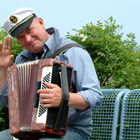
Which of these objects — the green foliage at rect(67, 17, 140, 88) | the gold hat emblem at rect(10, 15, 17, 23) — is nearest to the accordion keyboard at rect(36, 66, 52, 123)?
the gold hat emblem at rect(10, 15, 17, 23)

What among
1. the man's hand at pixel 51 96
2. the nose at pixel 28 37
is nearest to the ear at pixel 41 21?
the nose at pixel 28 37

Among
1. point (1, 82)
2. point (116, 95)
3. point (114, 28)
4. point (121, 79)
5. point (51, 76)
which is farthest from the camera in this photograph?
point (114, 28)

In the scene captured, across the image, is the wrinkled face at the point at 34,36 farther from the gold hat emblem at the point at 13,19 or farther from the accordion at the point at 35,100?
the accordion at the point at 35,100

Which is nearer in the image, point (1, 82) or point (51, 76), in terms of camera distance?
point (51, 76)

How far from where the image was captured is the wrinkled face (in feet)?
16.3

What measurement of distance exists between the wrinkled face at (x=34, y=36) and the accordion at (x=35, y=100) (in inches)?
9.6

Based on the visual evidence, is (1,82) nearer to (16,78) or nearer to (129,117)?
(16,78)

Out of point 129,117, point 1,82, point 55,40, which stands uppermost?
point 55,40

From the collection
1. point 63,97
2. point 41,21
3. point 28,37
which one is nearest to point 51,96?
point 63,97

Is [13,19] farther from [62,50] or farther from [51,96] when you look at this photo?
[51,96]

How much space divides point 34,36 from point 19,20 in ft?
0.62

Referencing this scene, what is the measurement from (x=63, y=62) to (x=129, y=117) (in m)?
1.11

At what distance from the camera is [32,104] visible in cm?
464

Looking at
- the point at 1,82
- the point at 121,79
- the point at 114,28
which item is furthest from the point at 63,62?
the point at 114,28
